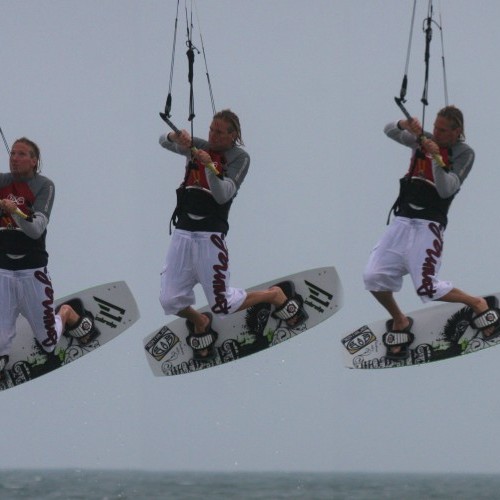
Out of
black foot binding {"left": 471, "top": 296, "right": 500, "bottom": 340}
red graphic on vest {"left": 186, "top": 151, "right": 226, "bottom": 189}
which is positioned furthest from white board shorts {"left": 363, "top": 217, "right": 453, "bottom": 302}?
red graphic on vest {"left": 186, "top": 151, "right": 226, "bottom": 189}

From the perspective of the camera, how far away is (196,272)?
1444 cm

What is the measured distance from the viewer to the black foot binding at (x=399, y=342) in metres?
15.4

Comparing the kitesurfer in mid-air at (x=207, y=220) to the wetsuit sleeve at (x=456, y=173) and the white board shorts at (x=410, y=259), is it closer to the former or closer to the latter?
the white board shorts at (x=410, y=259)

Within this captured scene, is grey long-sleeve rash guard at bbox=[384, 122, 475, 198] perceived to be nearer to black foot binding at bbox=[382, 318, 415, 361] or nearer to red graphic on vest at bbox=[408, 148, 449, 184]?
red graphic on vest at bbox=[408, 148, 449, 184]

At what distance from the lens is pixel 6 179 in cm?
1391

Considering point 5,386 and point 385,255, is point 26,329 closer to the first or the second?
point 5,386

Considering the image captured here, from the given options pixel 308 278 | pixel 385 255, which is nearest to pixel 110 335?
pixel 308 278

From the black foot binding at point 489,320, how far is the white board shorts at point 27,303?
3.97 metres

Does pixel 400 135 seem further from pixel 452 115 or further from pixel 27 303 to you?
pixel 27 303

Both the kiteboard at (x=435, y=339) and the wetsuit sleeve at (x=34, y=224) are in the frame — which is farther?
the kiteboard at (x=435, y=339)

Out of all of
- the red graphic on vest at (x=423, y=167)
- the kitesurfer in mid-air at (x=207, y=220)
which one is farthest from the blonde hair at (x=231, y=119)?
the red graphic on vest at (x=423, y=167)

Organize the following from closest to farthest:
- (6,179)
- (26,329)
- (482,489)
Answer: (6,179) → (26,329) → (482,489)

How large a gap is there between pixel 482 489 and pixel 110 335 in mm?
30757

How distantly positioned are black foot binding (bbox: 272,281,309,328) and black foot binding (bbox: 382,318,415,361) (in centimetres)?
82
